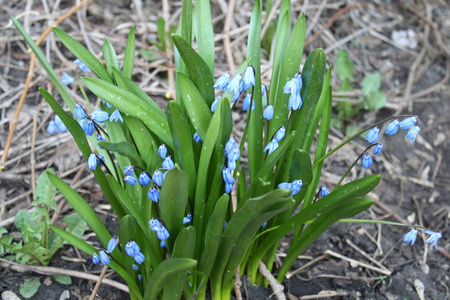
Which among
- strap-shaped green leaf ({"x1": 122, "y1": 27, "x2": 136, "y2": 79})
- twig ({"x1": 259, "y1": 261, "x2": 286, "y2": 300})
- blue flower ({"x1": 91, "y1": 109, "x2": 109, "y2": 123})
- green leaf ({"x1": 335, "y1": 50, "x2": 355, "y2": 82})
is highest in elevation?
strap-shaped green leaf ({"x1": 122, "y1": 27, "x2": 136, "y2": 79})

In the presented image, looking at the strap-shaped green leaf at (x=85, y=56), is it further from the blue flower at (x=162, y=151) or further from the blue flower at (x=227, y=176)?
the blue flower at (x=227, y=176)

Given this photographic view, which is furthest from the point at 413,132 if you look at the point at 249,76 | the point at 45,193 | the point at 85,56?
the point at 45,193

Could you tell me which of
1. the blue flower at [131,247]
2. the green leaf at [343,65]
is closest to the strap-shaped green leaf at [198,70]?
the blue flower at [131,247]

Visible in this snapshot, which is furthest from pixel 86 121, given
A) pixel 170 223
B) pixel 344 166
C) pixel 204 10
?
pixel 344 166

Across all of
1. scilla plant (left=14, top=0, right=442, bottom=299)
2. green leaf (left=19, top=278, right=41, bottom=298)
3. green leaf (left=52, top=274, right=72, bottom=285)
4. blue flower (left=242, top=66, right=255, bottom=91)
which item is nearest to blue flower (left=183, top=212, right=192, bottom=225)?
scilla plant (left=14, top=0, right=442, bottom=299)

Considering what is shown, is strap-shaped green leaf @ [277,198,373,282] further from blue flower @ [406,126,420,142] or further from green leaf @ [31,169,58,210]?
green leaf @ [31,169,58,210]

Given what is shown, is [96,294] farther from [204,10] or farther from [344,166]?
[344,166]

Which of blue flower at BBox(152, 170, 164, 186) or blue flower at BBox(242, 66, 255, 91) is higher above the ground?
blue flower at BBox(242, 66, 255, 91)

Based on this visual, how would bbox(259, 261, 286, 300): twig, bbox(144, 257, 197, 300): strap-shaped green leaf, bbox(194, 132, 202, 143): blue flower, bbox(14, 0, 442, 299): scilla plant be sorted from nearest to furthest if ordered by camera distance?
bbox(144, 257, 197, 300): strap-shaped green leaf → bbox(14, 0, 442, 299): scilla plant → bbox(194, 132, 202, 143): blue flower → bbox(259, 261, 286, 300): twig
